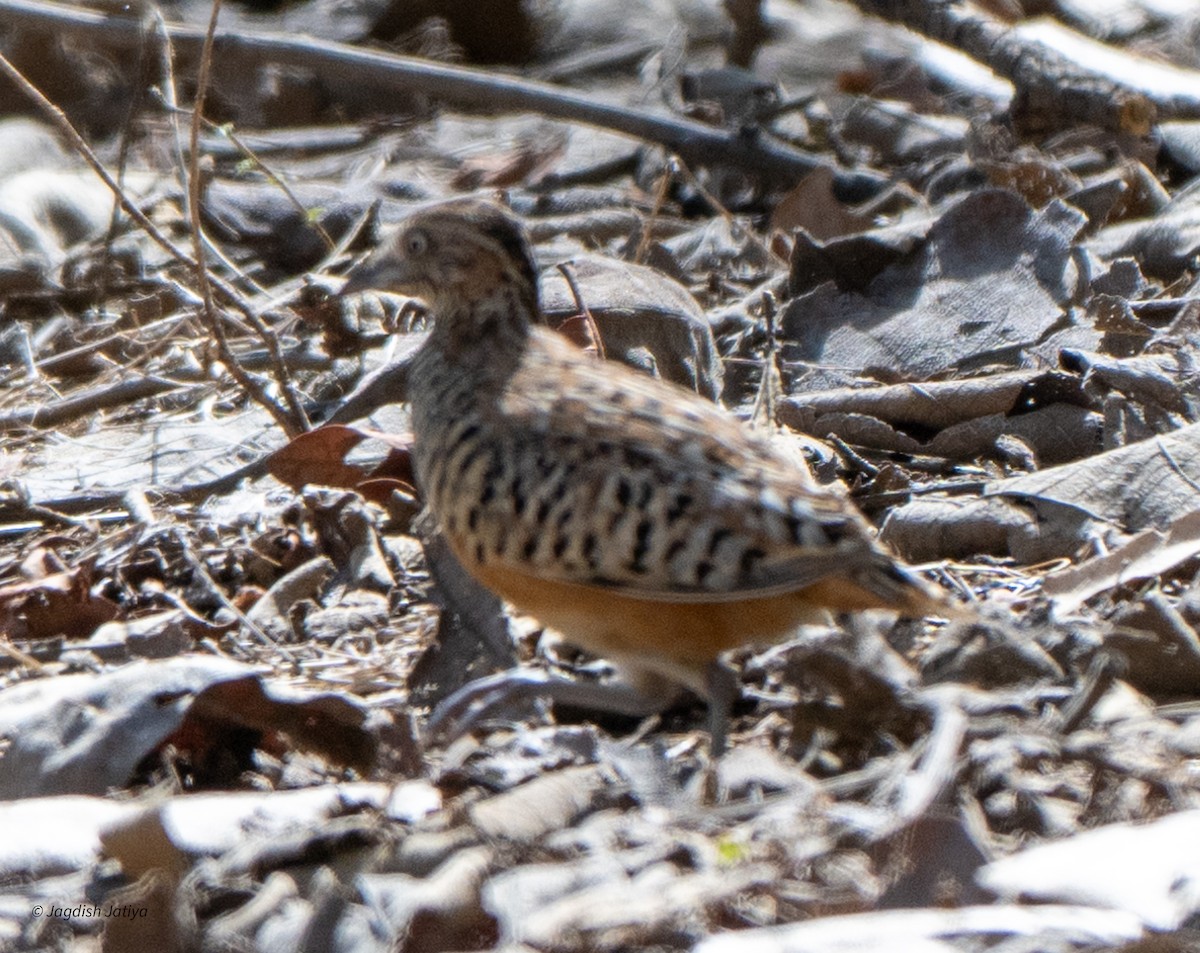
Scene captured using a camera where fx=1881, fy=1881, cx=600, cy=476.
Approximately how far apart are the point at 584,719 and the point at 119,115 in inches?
314

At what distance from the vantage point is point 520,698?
4926mm

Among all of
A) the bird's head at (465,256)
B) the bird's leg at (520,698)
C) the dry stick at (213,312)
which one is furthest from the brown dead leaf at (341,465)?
the bird's leg at (520,698)

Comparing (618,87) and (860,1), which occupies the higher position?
(860,1)

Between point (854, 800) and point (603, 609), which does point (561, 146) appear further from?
point (854, 800)

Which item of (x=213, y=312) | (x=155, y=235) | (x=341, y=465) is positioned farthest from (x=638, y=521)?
(x=155, y=235)

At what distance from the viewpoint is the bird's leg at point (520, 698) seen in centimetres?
473

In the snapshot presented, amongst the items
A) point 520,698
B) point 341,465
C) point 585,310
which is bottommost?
point 520,698

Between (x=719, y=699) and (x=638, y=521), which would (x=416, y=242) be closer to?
(x=638, y=521)

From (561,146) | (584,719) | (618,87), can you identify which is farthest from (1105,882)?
(618,87)

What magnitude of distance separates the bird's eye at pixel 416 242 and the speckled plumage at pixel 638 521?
53 cm

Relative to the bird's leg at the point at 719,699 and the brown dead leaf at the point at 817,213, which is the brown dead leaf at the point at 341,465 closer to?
the bird's leg at the point at 719,699

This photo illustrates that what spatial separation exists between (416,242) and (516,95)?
3.61 meters

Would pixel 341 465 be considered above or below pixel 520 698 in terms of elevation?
above

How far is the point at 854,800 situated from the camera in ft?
13.6
